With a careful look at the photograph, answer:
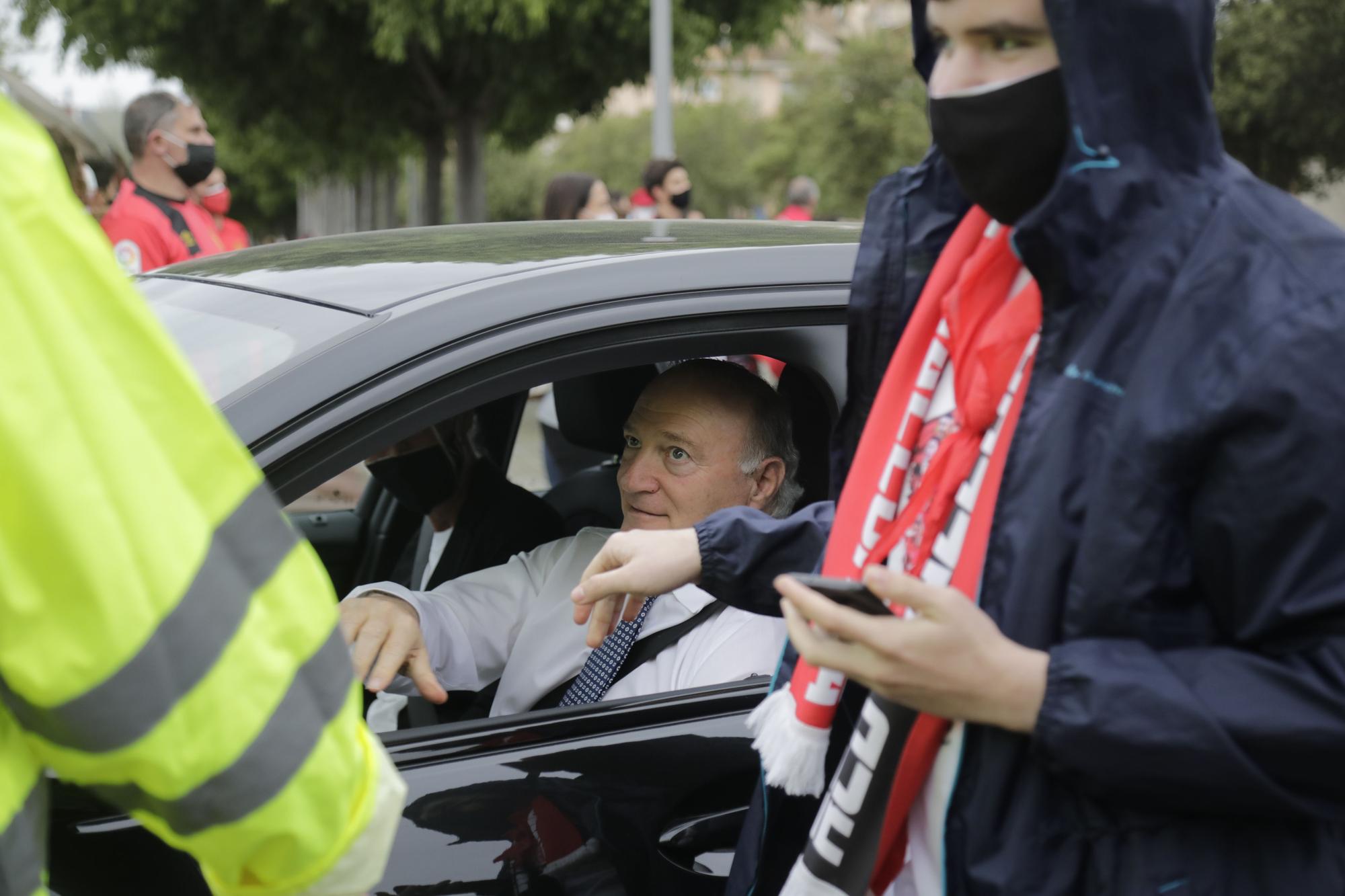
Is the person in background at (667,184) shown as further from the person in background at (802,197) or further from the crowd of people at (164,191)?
the crowd of people at (164,191)

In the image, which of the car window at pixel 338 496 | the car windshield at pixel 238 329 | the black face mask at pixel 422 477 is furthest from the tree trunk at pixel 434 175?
the car windshield at pixel 238 329

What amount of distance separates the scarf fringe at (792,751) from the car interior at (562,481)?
2.01ft

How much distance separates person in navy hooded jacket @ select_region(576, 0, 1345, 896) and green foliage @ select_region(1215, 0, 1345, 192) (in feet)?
64.2

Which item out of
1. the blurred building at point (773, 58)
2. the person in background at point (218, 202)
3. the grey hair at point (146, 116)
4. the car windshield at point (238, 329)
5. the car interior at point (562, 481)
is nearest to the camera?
the car windshield at point (238, 329)

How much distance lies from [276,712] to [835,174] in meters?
35.0

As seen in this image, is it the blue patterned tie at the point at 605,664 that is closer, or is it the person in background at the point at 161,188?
the blue patterned tie at the point at 605,664

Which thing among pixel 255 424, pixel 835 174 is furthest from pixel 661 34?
pixel 835 174

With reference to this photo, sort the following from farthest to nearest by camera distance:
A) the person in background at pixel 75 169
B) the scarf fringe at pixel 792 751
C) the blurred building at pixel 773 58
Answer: the blurred building at pixel 773 58, the person in background at pixel 75 169, the scarf fringe at pixel 792 751

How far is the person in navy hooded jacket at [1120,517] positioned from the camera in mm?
1019

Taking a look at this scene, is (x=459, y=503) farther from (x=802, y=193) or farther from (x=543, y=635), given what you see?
(x=802, y=193)

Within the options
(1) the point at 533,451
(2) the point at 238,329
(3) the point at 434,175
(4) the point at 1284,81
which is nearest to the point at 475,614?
(2) the point at 238,329

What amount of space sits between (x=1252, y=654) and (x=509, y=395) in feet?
3.45

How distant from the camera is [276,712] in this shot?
2.77ft

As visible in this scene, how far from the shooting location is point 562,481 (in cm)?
311
